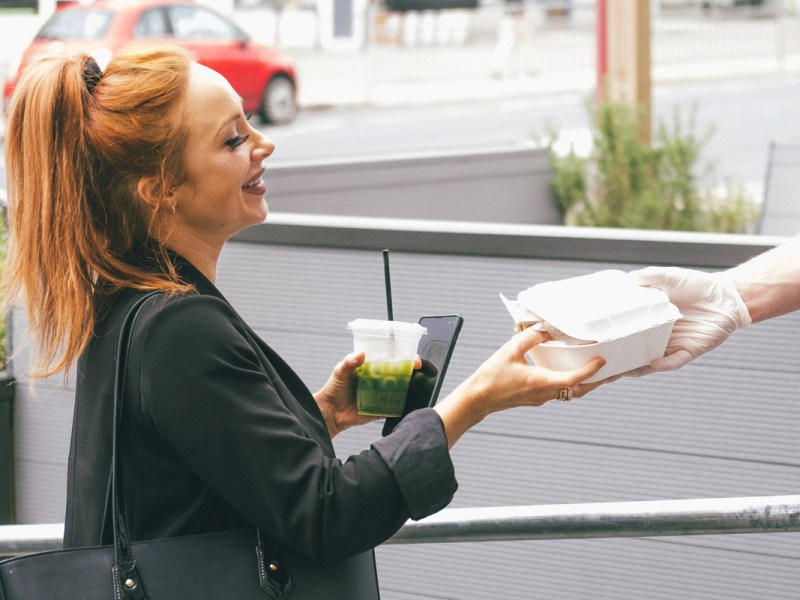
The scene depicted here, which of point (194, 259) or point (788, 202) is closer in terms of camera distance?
point (194, 259)

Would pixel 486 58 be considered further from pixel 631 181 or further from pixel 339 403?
pixel 339 403

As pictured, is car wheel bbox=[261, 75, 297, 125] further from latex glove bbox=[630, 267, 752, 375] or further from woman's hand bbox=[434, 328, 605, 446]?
woman's hand bbox=[434, 328, 605, 446]

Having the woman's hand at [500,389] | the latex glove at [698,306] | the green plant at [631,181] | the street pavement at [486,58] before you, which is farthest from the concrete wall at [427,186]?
the street pavement at [486,58]

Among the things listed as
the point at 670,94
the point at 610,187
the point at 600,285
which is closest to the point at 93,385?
the point at 600,285

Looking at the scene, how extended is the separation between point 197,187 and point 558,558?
1490mm

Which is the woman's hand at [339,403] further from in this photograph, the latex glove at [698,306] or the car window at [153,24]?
the car window at [153,24]

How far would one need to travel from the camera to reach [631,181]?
6.43 metres

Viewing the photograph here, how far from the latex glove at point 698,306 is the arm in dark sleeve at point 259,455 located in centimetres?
63

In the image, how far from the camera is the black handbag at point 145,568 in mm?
1354

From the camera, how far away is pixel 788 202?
6082 millimetres

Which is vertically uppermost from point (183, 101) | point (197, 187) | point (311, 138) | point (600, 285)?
point (183, 101)

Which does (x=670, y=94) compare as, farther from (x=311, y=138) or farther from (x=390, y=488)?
(x=390, y=488)

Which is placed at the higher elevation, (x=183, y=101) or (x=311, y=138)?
(x=183, y=101)

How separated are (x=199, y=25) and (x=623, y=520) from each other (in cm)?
1459
